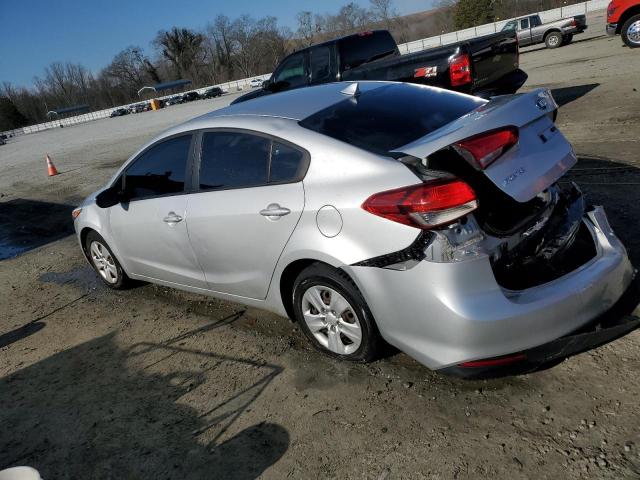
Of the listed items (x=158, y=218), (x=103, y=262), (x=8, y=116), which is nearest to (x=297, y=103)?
(x=158, y=218)

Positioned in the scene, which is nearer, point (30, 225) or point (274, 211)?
point (274, 211)

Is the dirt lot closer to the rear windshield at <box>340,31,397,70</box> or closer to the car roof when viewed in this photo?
the car roof

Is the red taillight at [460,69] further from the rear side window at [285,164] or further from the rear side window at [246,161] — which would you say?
A: the rear side window at [285,164]

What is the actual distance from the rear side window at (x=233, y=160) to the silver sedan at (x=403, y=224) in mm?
12

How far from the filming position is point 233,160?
368 centimetres

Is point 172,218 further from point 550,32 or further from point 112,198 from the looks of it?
point 550,32

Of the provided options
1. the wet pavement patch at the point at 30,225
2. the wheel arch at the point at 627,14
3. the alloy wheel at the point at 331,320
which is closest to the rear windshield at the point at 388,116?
the alloy wheel at the point at 331,320

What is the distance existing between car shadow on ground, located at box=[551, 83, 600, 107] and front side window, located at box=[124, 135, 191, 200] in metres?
8.51

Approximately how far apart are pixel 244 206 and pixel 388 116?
1085 millimetres

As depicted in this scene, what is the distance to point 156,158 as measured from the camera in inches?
174

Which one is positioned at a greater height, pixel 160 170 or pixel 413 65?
pixel 413 65

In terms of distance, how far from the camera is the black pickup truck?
751 centimetres

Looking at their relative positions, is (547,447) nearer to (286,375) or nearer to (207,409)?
(286,375)

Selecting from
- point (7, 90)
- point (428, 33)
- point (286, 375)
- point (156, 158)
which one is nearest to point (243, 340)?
point (286, 375)
